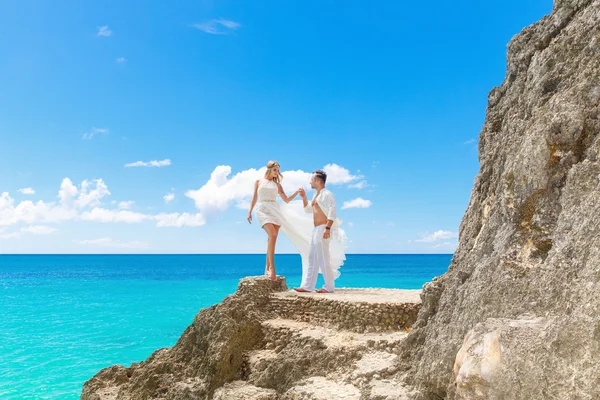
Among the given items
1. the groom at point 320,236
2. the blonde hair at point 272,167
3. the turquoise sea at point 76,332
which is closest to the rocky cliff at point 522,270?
the groom at point 320,236

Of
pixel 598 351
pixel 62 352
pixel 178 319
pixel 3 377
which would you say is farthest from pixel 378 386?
pixel 178 319

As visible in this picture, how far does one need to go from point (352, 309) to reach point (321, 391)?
190cm

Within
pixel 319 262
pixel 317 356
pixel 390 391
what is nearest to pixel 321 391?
pixel 317 356

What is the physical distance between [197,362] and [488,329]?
532cm

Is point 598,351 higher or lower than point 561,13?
lower

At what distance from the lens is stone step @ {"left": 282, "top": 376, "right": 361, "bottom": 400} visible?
561 cm

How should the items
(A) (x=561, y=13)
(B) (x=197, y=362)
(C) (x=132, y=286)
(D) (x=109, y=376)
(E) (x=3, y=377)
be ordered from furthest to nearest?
(C) (x=132, y=286) < (E) (x=3, y=377) < (D) (x=109, y=376) < (B) (x=197, y=362) < (A) (x=561, y=13)

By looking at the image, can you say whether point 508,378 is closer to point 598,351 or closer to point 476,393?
point 476,393

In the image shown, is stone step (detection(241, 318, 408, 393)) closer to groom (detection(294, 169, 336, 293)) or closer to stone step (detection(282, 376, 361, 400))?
stone step (detection(282, 376, 361, 400))

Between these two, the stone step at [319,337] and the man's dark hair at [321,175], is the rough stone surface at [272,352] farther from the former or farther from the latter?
the man's dark hair at [321,175]

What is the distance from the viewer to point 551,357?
313cm

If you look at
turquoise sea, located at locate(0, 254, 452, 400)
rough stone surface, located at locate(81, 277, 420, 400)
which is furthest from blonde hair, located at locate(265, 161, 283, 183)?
turquoise sea, located at locate(0, 254, 452, 400)

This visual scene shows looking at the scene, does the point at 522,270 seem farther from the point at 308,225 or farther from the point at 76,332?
the point at 76,332

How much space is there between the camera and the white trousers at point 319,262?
360 inches
